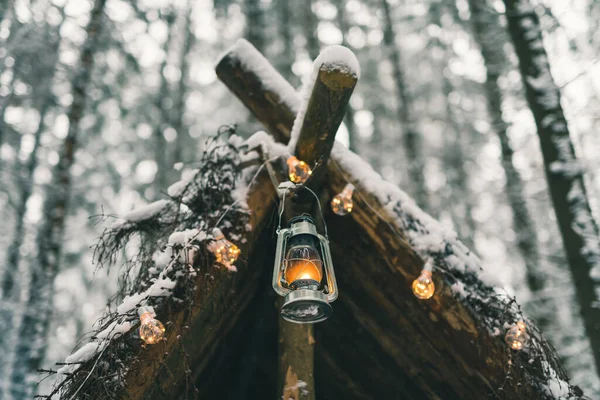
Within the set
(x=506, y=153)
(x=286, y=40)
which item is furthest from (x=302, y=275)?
(x=286, y=40)

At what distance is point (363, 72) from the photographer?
12961 mm

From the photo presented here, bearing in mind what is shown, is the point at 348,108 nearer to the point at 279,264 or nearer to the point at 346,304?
the point at 346,304

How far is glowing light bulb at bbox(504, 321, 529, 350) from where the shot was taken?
2664 millimetres

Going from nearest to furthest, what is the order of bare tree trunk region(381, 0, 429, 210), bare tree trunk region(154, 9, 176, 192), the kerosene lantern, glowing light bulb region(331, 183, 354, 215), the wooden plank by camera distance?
the kerosene lantern < the wooden plank < glowing light bulb region(331, 183, 354, 215) < bare tree trunk region(381, 0, 429, 210) < bare tree trunk region(154, 9, 176, 192)

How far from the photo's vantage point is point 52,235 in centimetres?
761

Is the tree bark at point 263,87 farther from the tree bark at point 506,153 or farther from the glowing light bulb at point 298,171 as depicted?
the tree bark at point 506,153

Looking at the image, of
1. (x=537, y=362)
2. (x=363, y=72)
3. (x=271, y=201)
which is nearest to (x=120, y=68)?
(x=363, y=72)

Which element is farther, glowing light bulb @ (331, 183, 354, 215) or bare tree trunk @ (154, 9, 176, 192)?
bare tree trunk @ (154, 9, 176, 192)

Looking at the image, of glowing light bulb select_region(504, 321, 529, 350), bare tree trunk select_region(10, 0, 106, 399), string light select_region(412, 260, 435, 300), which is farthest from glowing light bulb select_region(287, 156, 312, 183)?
bare tree trunk select_region(10, 0, 106, 399)

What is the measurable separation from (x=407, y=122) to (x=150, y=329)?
10.3 m

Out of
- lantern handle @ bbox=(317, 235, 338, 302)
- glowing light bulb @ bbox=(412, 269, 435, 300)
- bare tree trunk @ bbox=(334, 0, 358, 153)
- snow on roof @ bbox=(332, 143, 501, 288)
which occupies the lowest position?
lantern handle @ bbox=(317, 235, 338, 302)

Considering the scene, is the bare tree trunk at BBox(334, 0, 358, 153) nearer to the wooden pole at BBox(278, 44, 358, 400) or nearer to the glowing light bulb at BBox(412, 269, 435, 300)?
the wooden pole at BBox(278, 44, 358, 400)

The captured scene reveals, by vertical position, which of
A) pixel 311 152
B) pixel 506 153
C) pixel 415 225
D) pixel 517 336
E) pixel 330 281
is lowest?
pixel 517 336

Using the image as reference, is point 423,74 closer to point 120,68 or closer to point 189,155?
point 189,155
